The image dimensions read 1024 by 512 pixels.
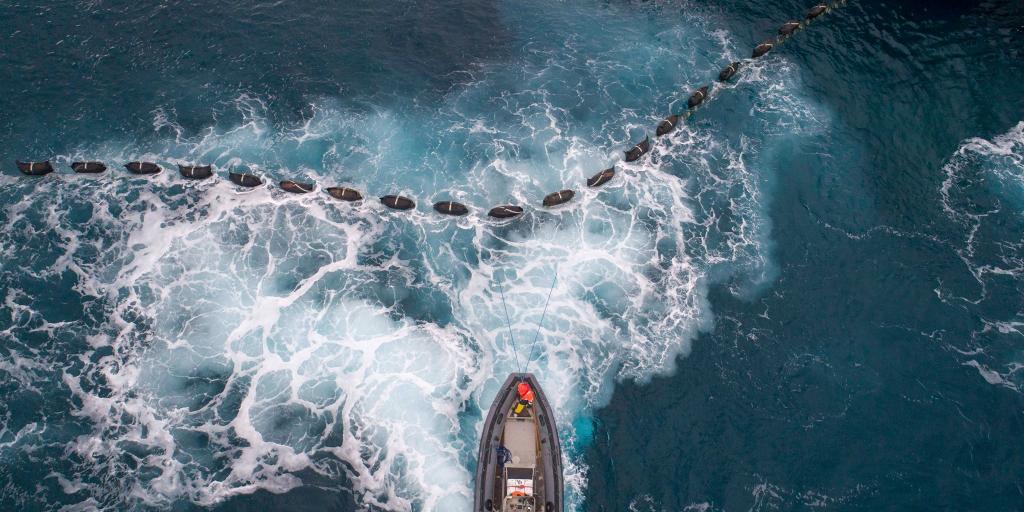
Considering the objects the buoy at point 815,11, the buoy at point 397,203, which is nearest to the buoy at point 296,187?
the buoy at point 397,203

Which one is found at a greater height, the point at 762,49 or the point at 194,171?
the point at 762,49

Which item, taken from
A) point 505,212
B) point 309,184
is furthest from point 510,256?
point 309,184

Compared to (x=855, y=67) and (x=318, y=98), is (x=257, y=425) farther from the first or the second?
(x=855, y=67)

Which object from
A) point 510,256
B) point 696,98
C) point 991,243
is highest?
point 696,98

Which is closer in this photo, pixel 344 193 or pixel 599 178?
pixel 344 193

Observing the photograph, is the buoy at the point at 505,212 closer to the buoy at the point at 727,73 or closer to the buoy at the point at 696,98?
the buoy at the point at 696,98

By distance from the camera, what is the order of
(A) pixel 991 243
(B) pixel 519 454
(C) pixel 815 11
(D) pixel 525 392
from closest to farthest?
(B) pixel 519 454 → (D) pixel 525 392 → (A) pixel 991 243 → (C) pixel 815 11

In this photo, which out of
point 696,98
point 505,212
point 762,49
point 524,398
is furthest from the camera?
point 762,49

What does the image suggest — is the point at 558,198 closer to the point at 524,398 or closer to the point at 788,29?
the point at 524,398
